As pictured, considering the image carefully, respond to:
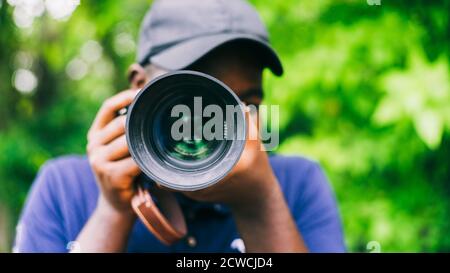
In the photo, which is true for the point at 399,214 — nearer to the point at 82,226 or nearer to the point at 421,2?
the point at 421,2

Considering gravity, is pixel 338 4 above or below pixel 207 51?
above

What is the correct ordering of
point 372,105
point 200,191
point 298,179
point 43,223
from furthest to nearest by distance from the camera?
point 372,105 → point 298,179 → point 43,223 → point 200,191

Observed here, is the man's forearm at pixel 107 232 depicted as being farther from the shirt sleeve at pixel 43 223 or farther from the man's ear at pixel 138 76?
the man's ear at pixel 138 76

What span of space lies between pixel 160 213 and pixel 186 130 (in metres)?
0.15

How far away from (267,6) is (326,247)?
85 cm

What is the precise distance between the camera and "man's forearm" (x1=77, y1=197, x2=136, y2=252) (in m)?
0.12

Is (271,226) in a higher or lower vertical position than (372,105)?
lower

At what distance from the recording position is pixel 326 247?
105cm

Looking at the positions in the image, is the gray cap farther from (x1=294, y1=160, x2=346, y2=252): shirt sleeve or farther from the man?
(x1=294, y1=160, x2=346, y2=252): shirt sleeve

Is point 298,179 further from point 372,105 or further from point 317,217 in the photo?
point 372,105

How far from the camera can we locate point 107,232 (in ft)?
2.96

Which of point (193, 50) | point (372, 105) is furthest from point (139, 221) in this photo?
point (372, 105)

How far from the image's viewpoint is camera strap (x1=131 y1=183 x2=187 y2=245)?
0.87 meters
